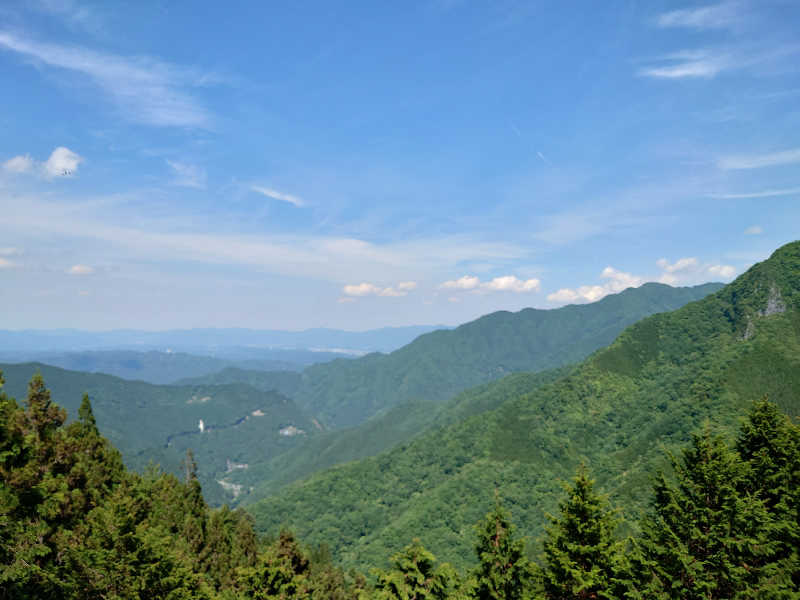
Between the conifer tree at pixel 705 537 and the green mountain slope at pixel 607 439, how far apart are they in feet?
304

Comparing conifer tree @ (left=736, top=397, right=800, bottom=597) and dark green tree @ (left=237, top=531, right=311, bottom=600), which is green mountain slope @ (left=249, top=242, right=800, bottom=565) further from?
dark green tree @ (left=237, top=531, right=311, bottom=600)

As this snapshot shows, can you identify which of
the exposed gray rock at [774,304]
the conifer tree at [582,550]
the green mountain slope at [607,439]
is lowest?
the green mountain slope at [607,439]

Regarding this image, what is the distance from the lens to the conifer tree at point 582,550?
20156 mm

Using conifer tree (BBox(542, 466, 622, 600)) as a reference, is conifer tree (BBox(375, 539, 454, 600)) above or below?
below

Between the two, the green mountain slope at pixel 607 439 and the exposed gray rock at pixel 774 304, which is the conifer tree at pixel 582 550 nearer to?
the green mountain slope at pixel 607 439

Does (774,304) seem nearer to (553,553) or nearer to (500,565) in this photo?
(553,553)

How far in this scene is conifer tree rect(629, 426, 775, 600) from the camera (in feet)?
72.3

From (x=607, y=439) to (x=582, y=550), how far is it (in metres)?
178

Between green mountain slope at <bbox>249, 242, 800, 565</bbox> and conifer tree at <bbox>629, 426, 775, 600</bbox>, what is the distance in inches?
3653

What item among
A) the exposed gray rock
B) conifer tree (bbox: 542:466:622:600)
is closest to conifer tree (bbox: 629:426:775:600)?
conifer tree (bbox: 542:466:622:600)

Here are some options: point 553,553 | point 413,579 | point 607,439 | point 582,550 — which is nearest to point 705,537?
point 582,550

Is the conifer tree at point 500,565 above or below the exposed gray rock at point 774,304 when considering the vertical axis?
below

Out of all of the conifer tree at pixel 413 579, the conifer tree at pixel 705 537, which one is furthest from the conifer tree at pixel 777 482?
the conifer tree at pixel 413 579

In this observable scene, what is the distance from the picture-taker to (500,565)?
875 inches
